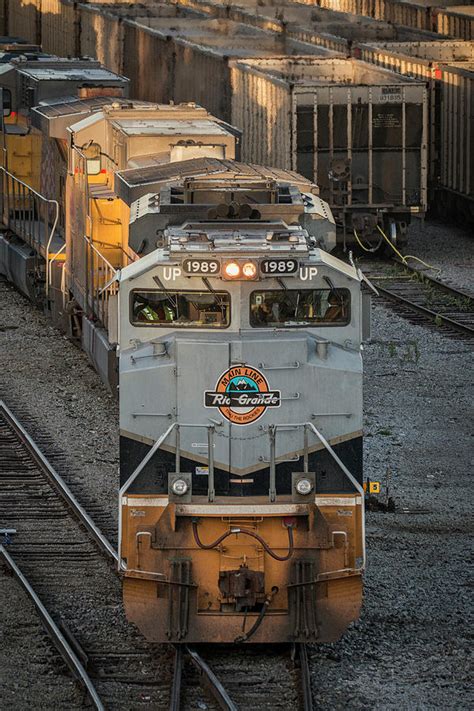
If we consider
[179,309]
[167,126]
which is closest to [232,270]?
[179,309]

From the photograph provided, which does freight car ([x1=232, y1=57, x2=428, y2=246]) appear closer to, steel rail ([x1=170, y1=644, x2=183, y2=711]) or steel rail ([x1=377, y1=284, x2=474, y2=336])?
steel rail ([x1=377, y1=284, x2=474, y2=336])

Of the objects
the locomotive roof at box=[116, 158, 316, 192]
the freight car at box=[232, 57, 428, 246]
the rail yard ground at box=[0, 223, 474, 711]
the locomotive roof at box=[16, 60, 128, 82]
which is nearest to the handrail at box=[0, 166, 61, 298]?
the rail yard ground at box=[0, 223, 474, 711]

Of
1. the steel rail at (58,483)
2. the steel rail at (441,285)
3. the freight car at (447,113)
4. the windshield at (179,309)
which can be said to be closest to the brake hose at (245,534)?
the windshield at (179,309)

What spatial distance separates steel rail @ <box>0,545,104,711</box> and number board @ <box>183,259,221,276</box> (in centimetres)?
311

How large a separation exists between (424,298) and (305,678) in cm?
1735

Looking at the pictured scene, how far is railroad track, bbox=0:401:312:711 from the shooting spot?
1124cm

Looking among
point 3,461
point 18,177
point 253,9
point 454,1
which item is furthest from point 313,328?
point 454,1

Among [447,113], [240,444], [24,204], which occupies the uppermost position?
[447,113]

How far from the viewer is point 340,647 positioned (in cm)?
1211

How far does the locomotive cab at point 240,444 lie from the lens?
37.4 ft

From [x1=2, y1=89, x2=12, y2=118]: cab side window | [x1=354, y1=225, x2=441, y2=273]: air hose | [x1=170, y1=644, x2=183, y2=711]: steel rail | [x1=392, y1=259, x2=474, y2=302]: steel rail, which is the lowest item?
[x1=170, y1=644, x2=183, y2=711]: steel rail

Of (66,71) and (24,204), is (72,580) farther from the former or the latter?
(66,71)

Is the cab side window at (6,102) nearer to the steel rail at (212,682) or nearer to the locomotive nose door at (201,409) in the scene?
the locomotive nose door at (201,409)

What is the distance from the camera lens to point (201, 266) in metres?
11.3
